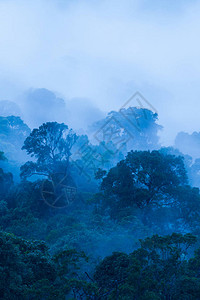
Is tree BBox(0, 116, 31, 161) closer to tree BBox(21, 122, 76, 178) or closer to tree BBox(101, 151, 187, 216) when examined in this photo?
tree BBox(21, 122, 76, 178)

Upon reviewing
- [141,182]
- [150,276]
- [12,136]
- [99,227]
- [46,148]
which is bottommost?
[150,276]

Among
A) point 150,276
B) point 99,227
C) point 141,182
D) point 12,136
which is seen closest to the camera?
point 150,276

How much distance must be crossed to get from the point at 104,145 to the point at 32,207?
2038cm

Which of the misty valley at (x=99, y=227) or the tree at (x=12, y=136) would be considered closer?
the misty valley at (x=99, y=227)

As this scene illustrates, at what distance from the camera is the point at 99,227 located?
1434 centimetres

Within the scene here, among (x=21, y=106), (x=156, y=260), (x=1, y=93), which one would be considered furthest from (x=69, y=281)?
(x=1, y=93)

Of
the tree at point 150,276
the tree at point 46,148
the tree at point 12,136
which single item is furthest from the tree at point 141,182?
the tree at point 12,136

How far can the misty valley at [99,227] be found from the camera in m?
6.37

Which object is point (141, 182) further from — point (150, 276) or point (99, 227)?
point (150, 276)

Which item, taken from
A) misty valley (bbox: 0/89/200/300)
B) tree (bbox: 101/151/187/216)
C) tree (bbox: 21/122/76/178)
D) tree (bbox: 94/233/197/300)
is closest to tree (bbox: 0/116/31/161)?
misty valley (bbox: 0/89/200/300)

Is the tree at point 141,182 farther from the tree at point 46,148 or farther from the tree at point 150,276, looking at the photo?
the tree at point 150,276

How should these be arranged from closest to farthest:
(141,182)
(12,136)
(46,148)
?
1. (141,182)
2. (46,148)
3. (12,136)

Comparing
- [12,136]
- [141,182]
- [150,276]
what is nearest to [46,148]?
[141,182]

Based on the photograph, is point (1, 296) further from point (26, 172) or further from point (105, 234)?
point (26, 172)
